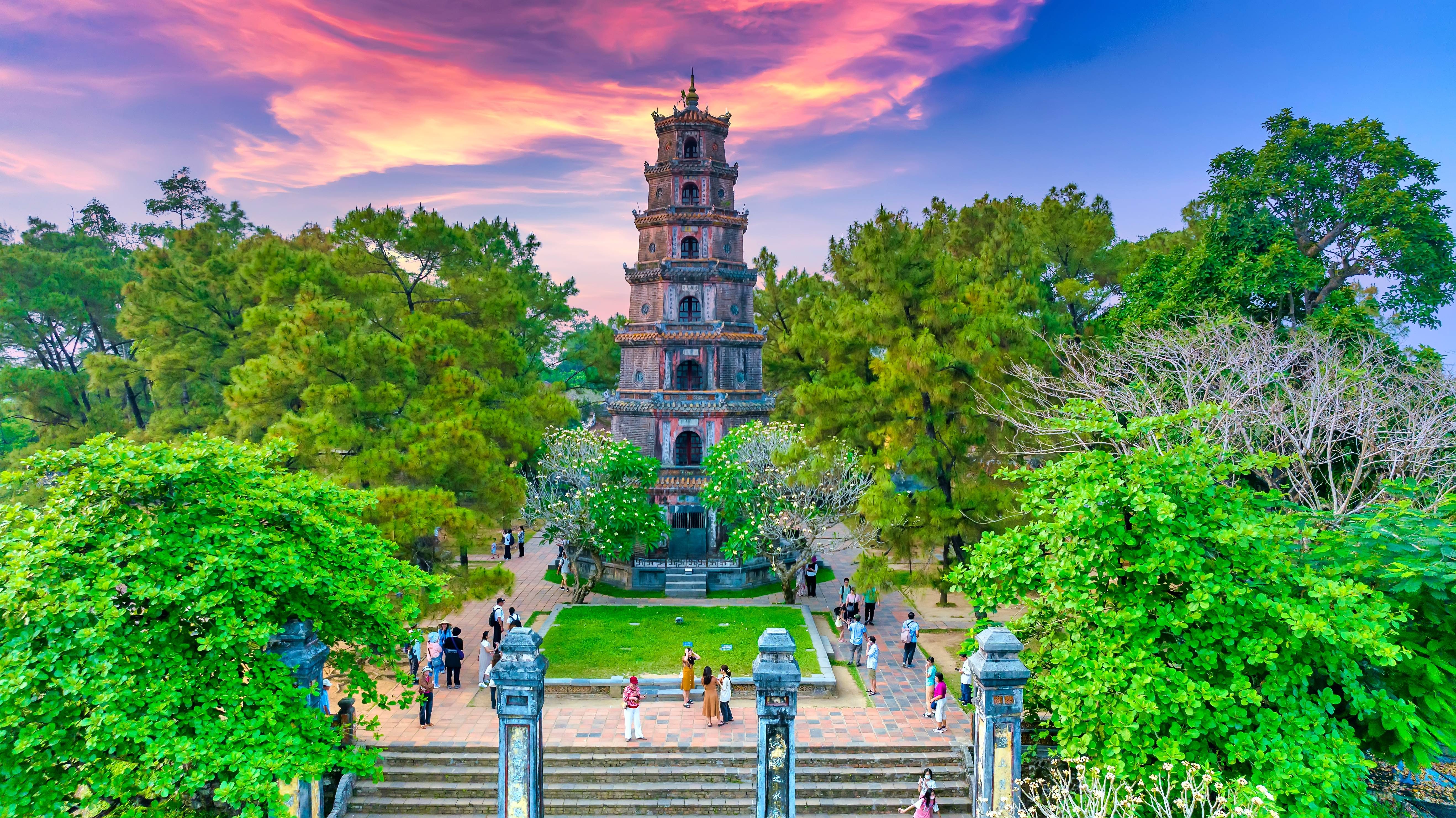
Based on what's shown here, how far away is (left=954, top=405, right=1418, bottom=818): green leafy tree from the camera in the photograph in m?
8.65

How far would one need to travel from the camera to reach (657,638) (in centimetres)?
2097

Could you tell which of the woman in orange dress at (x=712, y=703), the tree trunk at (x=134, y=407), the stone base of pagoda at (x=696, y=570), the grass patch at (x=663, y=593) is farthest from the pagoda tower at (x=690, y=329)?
the tree trunk at (x=134, y=407)

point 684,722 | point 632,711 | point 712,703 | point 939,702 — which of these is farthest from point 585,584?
point 939,702

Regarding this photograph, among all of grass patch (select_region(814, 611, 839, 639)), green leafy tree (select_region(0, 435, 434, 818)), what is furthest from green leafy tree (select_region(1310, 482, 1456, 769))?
grass patch (select_region(814, 611, 839, 639))

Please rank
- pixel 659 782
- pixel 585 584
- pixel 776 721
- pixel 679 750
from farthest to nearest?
1. pixel 585 584
2. pixel 679 750
3. pixel 659 782
4. pixel 776 721

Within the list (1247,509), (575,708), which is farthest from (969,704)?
(575,708)

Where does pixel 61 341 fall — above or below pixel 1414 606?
above

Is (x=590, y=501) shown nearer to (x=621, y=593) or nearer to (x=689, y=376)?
(x=621, y=593)

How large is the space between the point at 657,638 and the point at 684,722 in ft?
17.7

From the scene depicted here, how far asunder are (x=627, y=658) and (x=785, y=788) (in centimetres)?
913

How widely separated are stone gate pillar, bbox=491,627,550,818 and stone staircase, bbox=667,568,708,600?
49.3 ft

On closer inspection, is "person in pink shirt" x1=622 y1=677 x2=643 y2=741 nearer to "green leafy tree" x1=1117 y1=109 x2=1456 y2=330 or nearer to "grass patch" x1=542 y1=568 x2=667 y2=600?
"grass patch" x1=542 y1=568 x2=667 y2=600

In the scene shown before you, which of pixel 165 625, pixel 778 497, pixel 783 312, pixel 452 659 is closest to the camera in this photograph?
pixel 165 625

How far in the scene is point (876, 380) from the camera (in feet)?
71.3
